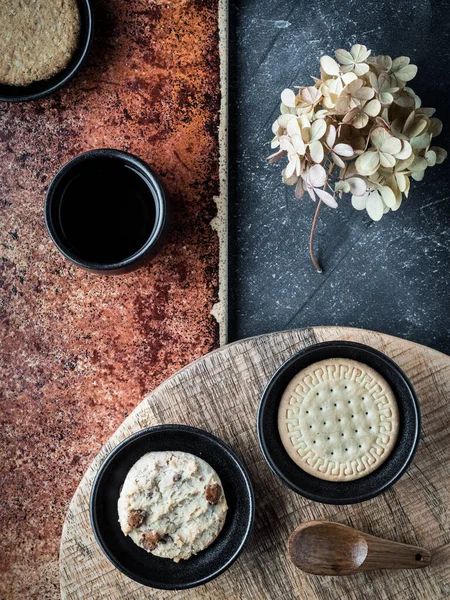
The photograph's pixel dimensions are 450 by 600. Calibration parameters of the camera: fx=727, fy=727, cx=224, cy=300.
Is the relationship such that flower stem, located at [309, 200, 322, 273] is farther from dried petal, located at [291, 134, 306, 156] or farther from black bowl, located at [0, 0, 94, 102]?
black bowl, located at [0, 0, 94, 102]

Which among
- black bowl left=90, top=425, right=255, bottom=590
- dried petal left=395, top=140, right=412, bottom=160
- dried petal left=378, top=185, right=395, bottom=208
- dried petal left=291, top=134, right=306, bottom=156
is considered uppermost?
dried petal left=291, top=134, right=306, bottom=156

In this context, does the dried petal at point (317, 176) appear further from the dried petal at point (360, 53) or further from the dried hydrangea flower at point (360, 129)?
the dried petal at point (360, 53)

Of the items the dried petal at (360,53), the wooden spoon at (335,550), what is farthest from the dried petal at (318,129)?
the wooden spoon at (335,550)

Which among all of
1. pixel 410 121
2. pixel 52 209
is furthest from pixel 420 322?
pixel 52 209

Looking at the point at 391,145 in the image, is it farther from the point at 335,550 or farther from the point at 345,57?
the point at 335,550

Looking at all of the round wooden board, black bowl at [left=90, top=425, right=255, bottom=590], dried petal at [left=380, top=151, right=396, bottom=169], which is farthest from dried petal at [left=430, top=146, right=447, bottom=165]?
black bowl at [left=90, top=425, right=255, bottom=590]

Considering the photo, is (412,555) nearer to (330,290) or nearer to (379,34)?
(330,290)
